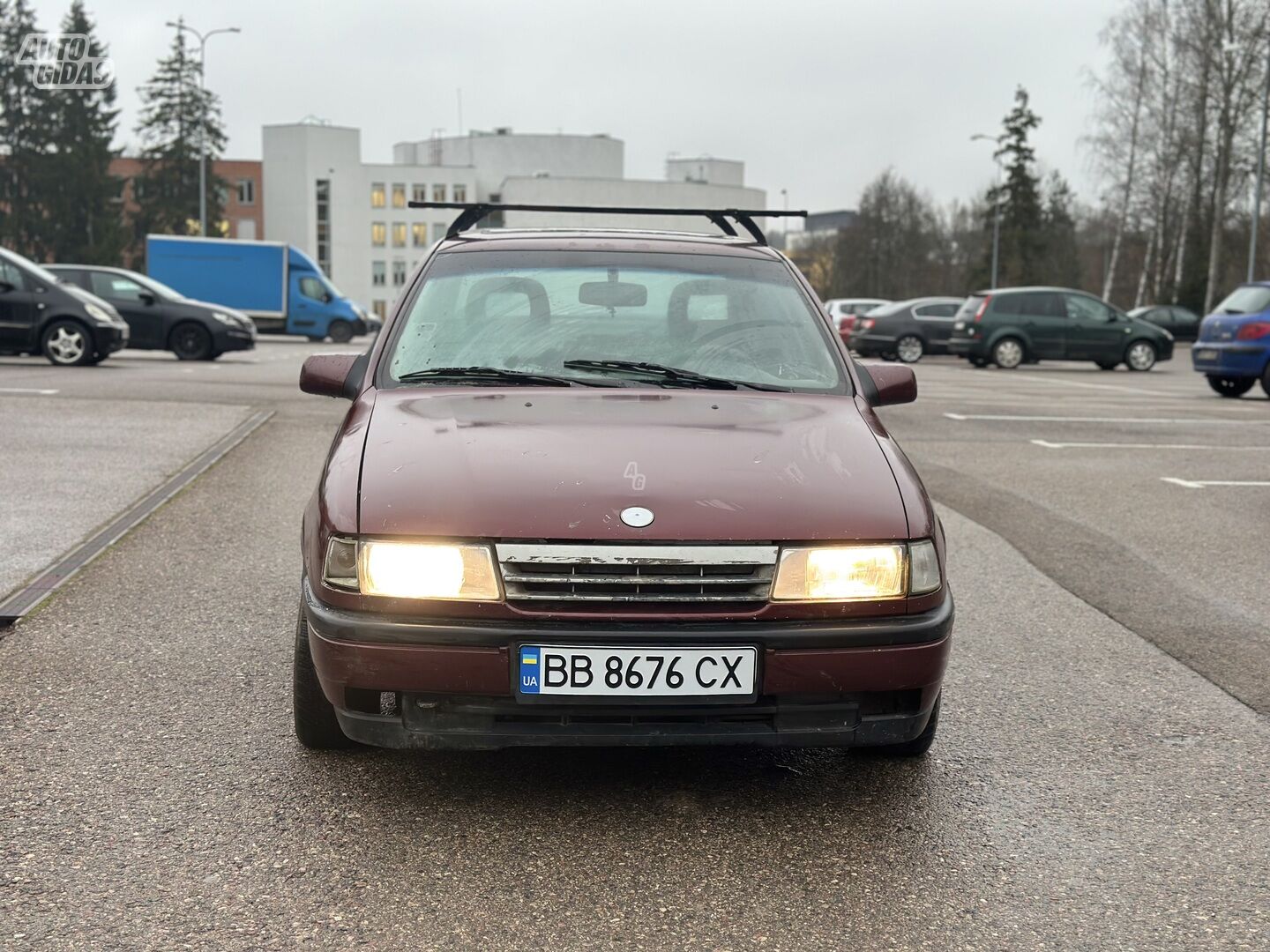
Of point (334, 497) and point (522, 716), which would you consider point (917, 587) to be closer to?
point (522, 716)

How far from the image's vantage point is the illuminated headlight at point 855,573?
10.5 feet

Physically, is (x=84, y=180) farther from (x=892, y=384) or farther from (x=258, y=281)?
(x=892, y=384)

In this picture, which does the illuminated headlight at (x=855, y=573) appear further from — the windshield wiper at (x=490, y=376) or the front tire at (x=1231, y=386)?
the front tire at (x=1231, y=386)

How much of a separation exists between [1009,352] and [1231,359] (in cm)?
979

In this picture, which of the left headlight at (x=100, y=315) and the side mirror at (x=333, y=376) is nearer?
the side mirror at (x=333, y=376)

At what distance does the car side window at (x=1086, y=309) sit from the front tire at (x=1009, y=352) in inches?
46.4

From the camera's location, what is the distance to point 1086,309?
28.5m

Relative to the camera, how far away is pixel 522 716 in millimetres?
3209

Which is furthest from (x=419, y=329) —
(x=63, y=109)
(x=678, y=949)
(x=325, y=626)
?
(x=63, y=109)

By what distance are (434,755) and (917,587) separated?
4.73 feet

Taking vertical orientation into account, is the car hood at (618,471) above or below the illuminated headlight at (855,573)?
above

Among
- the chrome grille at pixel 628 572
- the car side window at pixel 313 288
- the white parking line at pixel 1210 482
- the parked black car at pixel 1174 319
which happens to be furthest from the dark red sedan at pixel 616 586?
the parked black car at pixel 1174 319

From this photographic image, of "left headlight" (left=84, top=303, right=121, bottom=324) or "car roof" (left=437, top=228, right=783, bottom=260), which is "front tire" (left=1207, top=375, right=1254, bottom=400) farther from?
"car roof" (left=437, top=228, right=783, bottom=260)

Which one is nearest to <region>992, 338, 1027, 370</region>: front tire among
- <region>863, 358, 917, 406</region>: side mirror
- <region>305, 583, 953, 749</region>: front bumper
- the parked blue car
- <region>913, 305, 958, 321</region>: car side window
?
<region>913, 305, 958, 321</region>: car side window
